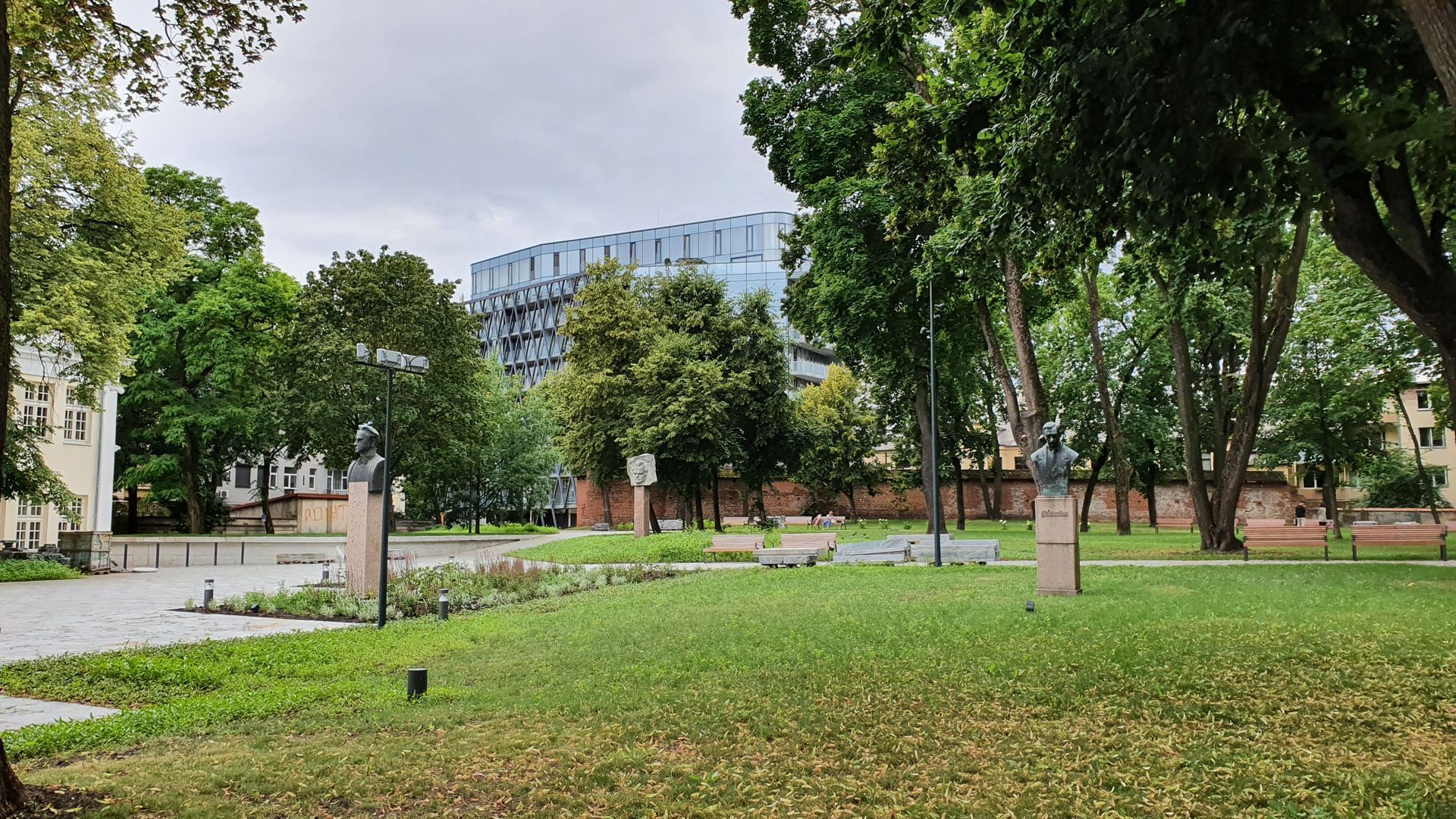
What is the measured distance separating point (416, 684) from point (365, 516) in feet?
29.4

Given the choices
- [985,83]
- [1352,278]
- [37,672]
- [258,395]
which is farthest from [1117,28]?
[258,395]

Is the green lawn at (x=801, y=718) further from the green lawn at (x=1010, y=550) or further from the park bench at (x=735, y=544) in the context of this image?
the park bench at (x=735, y=544)

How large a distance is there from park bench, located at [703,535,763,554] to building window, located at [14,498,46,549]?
22647 millimetres

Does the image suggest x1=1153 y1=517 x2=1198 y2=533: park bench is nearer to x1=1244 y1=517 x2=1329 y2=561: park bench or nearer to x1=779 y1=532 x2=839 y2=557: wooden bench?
x1=1244 y1=517 x2=1329 y2=561: park bench

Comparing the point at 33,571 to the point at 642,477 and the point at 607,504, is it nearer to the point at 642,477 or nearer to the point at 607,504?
the point at 642,477

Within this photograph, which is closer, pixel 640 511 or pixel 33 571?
pixel 33 571

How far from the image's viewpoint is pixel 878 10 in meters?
8.92

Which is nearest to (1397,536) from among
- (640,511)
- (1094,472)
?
(1094,472)

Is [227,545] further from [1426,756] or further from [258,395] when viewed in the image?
[1426,756]

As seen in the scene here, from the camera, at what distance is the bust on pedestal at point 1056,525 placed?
1389cm

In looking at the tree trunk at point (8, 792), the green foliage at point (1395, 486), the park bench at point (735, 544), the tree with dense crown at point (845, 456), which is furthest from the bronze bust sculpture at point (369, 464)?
the green foliage at point (1395, 486)

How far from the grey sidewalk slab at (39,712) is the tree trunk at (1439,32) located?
9862 millimetres

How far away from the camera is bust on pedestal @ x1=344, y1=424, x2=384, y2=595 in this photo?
1571 centimetres

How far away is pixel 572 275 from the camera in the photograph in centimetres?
8050
